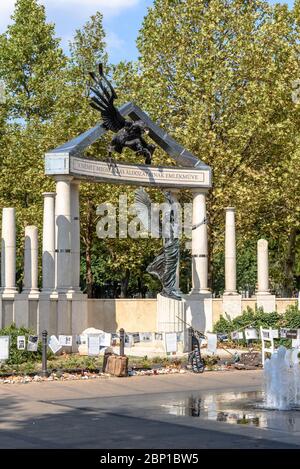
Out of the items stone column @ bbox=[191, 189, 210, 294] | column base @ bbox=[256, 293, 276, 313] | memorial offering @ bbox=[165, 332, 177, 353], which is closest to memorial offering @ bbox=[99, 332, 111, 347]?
memorial offering @ bbox=[165, 332, 177, 353]

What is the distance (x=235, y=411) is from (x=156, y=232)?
19178 mm

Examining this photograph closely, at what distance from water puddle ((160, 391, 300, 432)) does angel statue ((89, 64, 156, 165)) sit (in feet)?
52.1

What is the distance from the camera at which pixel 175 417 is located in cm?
1673

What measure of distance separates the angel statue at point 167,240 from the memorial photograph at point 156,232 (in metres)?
0.07

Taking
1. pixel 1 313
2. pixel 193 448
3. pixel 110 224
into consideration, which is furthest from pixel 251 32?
pixel 193 448

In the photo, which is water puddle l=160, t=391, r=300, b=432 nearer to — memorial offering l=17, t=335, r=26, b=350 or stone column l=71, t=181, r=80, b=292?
memorial offering l=17, t=335, r=26, b=350

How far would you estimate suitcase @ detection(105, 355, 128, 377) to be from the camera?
949 inches

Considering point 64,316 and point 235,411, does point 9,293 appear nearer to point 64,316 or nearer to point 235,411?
point 64,316

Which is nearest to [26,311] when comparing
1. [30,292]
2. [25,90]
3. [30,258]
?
[30,292]

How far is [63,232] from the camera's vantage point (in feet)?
110

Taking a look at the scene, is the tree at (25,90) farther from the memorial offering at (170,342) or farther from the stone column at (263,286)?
the memorial offering at (170,342)

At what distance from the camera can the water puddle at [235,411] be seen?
16.1 metres

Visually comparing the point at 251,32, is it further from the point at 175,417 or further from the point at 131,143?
the point at 175,417
